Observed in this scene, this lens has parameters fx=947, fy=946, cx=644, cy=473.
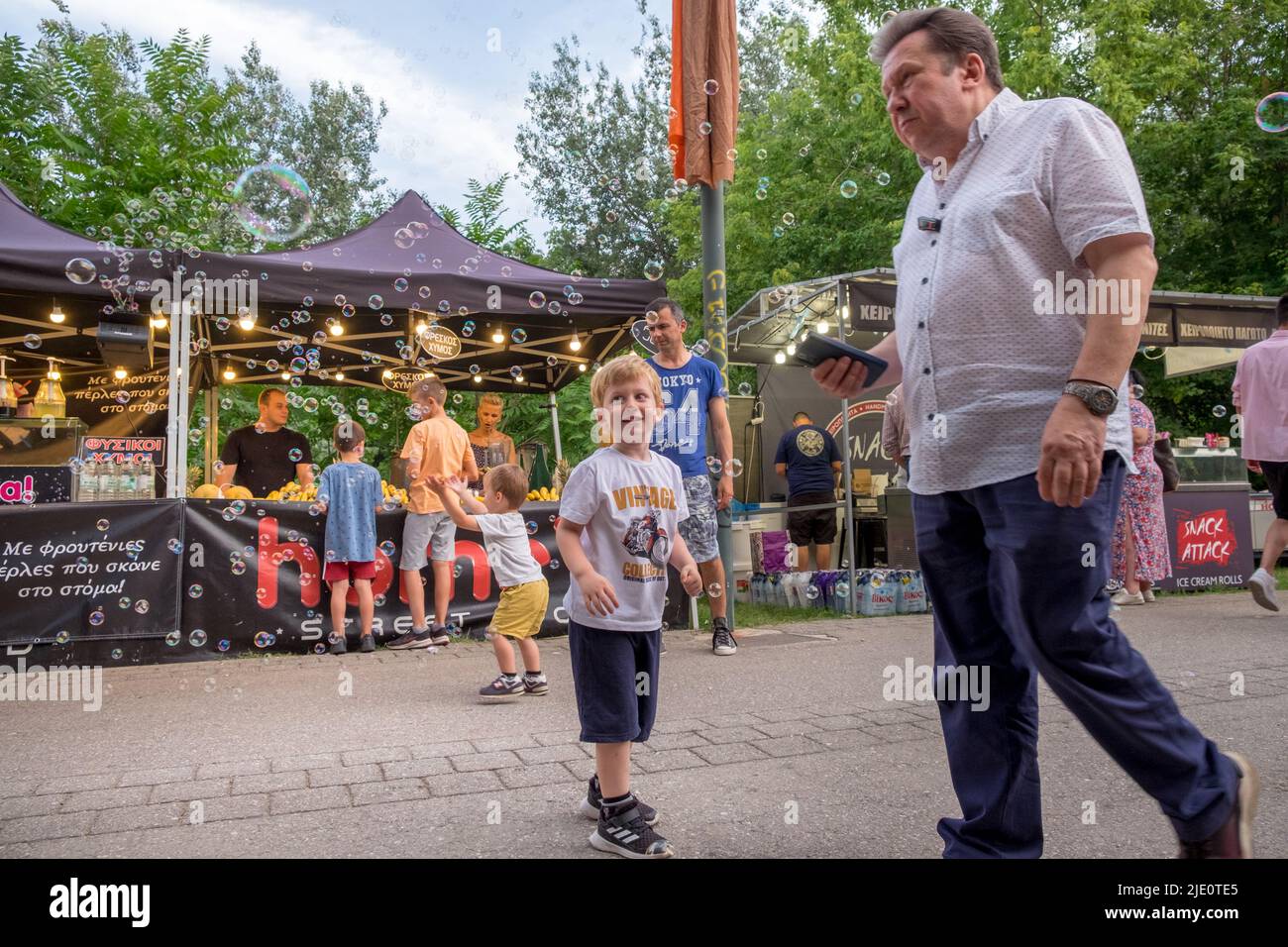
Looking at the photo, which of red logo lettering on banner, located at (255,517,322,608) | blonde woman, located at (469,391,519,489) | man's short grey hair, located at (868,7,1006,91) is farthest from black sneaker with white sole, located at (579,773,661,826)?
blonde woman, located at (469,391,519,489)

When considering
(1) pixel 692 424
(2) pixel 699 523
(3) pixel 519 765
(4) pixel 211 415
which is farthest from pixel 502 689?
(4) pixel 211 415

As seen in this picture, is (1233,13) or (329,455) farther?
(329,455)

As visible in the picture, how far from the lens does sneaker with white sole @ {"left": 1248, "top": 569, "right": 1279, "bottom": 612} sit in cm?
696

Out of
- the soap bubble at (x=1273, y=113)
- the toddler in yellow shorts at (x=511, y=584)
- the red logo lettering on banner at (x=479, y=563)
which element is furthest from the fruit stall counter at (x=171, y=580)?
the soap bubble at (x=1273, y=113)

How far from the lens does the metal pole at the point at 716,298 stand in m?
7.23

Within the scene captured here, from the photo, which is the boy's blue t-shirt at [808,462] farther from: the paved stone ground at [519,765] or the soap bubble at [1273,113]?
the soap bubble at [1273,113]

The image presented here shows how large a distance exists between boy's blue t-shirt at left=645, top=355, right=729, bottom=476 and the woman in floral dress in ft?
15.2

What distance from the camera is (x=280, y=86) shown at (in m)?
36.0

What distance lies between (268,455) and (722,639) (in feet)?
15.5

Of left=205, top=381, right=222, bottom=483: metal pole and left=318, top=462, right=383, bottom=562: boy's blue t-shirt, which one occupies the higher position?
left=205, top=381, right=222, bottom=483: metal pole

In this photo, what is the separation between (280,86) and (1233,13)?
31.4 m

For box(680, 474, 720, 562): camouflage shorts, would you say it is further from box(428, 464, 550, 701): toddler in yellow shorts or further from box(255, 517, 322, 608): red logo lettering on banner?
box(255, 517, 322, 608): red logo lettering on banner

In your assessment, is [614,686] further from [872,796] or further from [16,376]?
[16,376]
